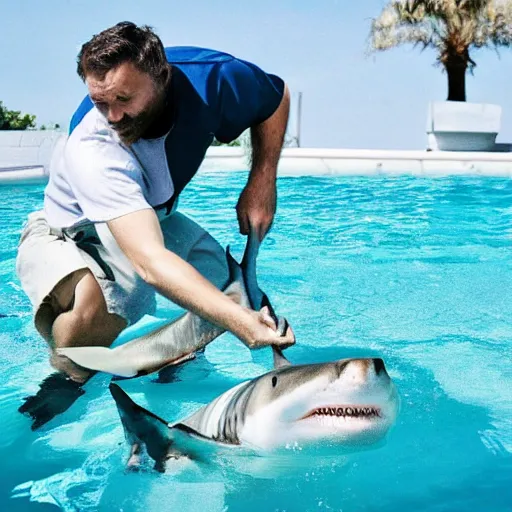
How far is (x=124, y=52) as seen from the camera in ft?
7.95

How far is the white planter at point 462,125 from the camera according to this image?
59.1 feet

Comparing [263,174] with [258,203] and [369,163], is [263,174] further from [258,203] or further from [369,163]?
[369,163]

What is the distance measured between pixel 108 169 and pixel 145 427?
0.79 meters

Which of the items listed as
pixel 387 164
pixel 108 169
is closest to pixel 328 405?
pixel 108 169

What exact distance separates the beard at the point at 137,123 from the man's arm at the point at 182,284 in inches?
11.1

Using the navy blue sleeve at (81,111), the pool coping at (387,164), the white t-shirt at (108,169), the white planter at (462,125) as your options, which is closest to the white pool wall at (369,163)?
the pool coping at (387,164)

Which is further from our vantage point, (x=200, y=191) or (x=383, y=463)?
(x=200, y=191)

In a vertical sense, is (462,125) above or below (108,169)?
below

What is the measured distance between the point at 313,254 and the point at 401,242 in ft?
3.30

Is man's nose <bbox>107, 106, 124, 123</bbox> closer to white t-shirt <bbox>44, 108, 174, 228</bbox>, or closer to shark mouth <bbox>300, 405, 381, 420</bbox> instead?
white t-shirt <bbox>44, 108, 174, 228</bbox>

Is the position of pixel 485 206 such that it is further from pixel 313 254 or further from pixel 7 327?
pixel 7 327

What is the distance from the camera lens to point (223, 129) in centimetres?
308

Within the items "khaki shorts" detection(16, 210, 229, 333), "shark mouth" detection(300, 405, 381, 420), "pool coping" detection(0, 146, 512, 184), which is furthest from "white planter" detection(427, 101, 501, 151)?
"shark mouth" detection(300, 405, 381, 420)

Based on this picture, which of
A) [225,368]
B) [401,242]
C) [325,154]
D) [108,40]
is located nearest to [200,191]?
[325,154]
